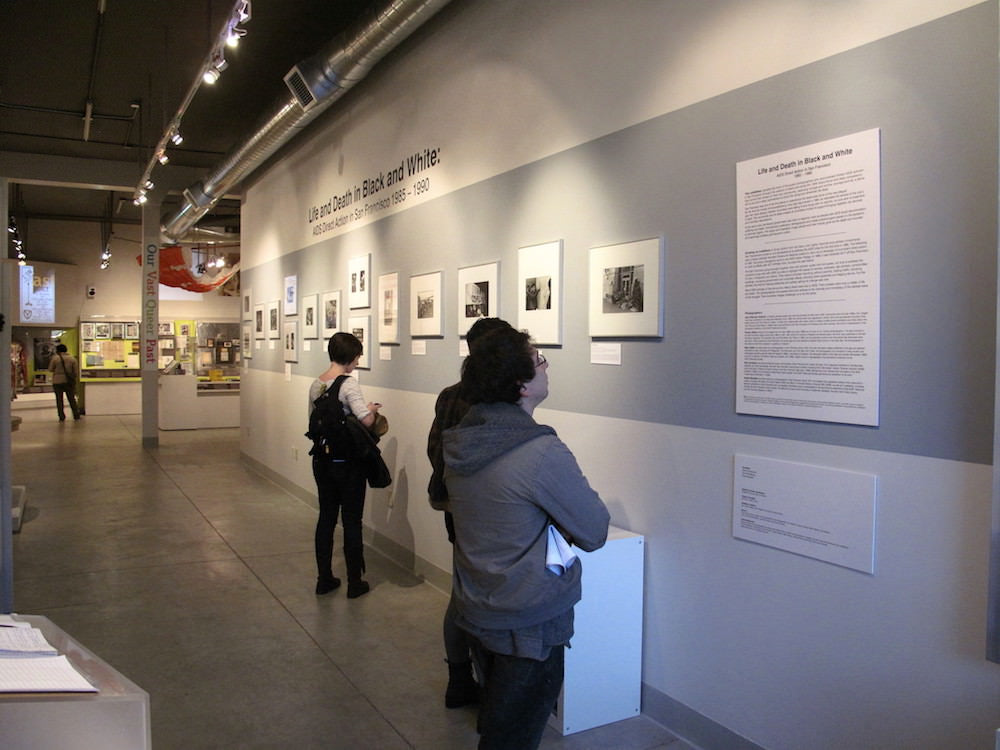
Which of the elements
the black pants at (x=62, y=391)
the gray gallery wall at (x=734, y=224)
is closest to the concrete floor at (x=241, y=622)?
the gray gallery wall at (x=734, y=224)

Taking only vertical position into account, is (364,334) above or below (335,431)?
above

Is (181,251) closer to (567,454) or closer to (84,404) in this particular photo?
(84,404)

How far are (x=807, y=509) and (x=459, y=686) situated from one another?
1.73m

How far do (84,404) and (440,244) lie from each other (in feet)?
52.0

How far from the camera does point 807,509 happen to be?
2545mm

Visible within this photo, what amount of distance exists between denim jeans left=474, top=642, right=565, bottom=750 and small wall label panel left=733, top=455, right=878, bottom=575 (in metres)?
0.99

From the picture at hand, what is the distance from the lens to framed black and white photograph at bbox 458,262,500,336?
4.34 m

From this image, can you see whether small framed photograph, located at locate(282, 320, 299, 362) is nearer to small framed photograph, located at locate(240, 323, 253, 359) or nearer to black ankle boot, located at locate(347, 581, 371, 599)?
small framed photograph, located at locate(240, 323, 253, 359)

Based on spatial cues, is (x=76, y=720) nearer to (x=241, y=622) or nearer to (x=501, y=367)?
(x=501, y=367)

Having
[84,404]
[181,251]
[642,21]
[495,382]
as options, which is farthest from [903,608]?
[84,404]

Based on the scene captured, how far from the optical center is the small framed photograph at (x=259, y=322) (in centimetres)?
927

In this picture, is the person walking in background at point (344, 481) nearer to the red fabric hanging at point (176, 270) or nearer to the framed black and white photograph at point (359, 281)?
the framed black and white photograph at point (359, 281)

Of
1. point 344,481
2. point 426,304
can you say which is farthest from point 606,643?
point 426,304

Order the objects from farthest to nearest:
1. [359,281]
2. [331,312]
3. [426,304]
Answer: [331,312]
[359,281]
[426,304]
